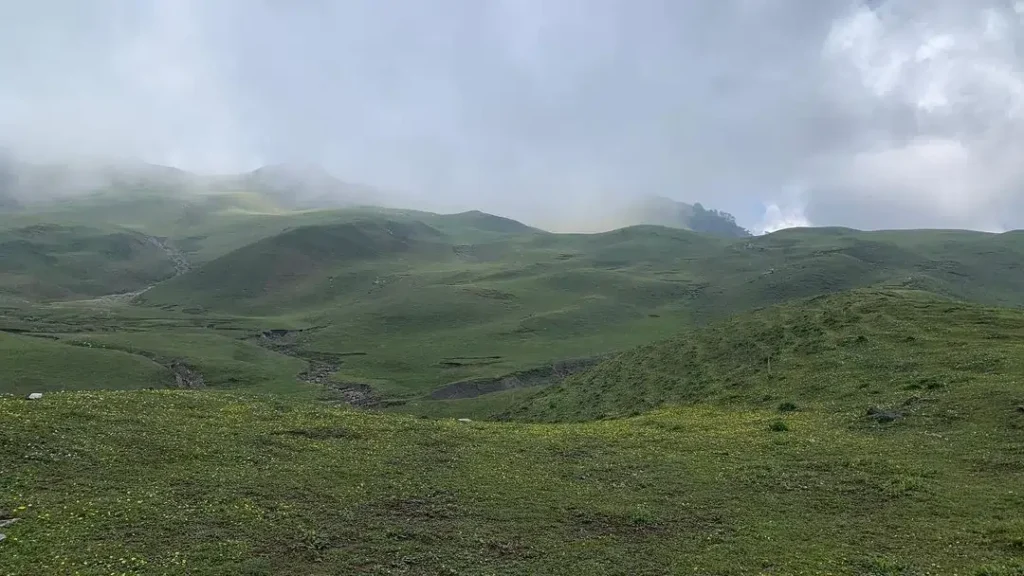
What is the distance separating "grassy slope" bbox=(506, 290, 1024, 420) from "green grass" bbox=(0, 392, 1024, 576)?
A: 11.7 feet

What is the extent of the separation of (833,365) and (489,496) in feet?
95.9

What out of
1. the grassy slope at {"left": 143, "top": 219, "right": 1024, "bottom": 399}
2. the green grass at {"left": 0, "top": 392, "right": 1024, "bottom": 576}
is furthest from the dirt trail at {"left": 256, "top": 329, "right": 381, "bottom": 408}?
the green grass at {"left": 0, "top": 392, "right": 1024, "bottom": 576}

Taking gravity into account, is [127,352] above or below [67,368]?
above

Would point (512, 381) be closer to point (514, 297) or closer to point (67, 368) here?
point (67, 368)

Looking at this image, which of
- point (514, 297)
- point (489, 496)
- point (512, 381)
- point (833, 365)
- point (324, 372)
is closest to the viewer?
point (489, 496)

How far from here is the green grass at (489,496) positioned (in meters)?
18.3

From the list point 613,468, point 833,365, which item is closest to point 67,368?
point 613,468

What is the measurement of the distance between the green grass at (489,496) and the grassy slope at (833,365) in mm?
3552

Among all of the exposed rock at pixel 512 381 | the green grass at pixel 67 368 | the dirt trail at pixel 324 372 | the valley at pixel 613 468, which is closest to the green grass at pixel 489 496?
the valley at pixel 613 468

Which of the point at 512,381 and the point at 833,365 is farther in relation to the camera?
the point at 512,381

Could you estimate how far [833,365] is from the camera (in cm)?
4216

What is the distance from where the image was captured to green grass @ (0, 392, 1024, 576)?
1831 centimetres

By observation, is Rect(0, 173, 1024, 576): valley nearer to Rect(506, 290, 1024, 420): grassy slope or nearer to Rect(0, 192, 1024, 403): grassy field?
Rect(506, 290, 1024, 420): grassy slope

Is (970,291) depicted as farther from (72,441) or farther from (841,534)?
(72,441)
